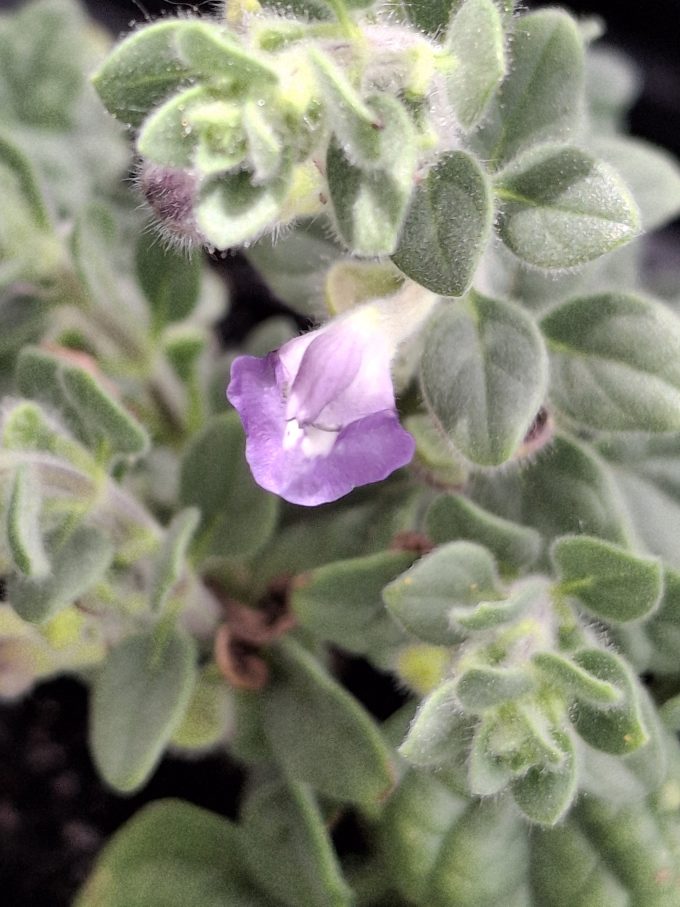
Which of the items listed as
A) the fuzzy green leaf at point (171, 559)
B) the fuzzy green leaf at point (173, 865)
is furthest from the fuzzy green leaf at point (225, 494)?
the fuzzy green leaf at point (173, 865)

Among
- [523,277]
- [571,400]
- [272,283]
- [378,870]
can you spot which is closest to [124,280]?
[272,283]

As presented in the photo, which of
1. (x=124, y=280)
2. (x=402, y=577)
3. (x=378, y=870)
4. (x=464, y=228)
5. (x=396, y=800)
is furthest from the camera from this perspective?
(x=124, y=280)

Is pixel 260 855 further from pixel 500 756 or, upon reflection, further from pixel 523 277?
pixel 523 277

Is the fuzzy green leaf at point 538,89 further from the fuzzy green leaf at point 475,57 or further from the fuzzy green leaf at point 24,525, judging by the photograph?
the fuzzy green leaf at point 24,525

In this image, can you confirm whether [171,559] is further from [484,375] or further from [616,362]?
[616,362]

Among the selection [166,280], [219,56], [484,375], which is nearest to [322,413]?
[484,375]

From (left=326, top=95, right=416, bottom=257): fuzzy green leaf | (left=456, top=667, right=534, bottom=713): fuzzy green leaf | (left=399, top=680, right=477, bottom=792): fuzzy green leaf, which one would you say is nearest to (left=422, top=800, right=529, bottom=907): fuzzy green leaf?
(left=399, top=680, right=477, bottom=792): fuzzy green leaf
